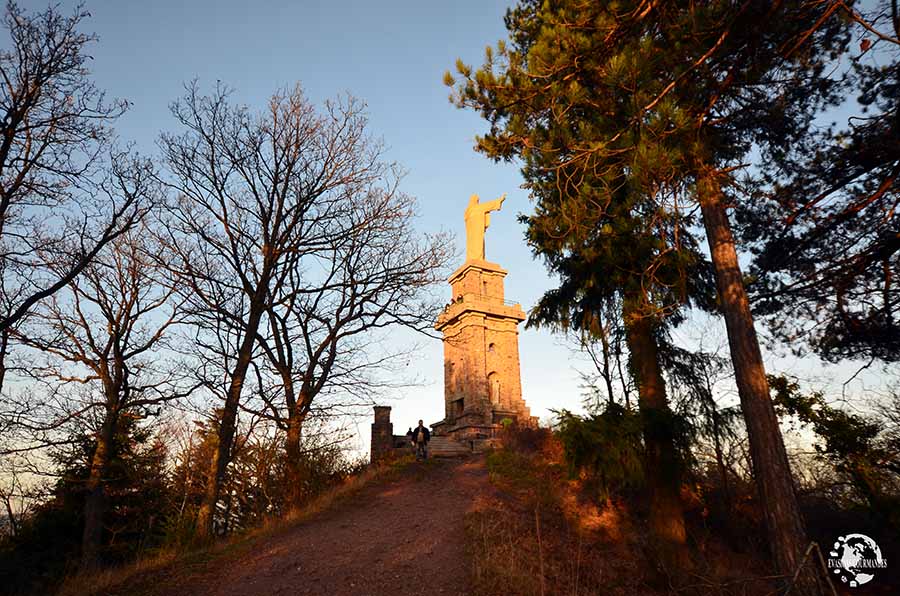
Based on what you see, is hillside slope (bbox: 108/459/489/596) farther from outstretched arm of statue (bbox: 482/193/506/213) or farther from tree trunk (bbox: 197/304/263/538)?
outstretched arm of statue (bbox: 482/193/506/213)

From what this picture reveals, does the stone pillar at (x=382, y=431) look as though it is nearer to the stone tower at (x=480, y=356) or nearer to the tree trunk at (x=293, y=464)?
the stone tower at (x=480, y=356)

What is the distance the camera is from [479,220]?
2766 cm

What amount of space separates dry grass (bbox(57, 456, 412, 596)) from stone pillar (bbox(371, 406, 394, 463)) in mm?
4964

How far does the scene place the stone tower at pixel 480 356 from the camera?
23.6m

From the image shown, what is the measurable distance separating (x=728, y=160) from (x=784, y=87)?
4.36 feet

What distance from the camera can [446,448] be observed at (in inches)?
827

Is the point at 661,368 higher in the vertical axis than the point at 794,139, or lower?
lower

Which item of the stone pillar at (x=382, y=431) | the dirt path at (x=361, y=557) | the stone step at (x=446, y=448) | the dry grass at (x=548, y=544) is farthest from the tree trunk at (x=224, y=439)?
the stone step at (x=446, y=448)

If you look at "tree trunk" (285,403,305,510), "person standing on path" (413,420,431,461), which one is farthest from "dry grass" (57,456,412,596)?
"person standing on path" (413,420,431,461)

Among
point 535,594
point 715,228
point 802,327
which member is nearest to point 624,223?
point 715,228

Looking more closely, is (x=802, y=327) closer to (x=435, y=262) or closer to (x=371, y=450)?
(x=435, y=262)

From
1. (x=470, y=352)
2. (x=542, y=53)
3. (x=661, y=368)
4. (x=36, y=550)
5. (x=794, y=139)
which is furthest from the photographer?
(x=470, y=352)

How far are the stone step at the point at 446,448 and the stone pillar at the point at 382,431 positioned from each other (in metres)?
1.70

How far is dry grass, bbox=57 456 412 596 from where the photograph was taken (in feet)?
24.0
